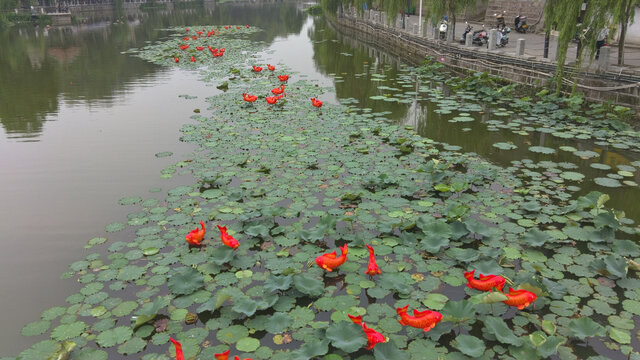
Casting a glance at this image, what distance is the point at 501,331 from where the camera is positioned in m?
2.99

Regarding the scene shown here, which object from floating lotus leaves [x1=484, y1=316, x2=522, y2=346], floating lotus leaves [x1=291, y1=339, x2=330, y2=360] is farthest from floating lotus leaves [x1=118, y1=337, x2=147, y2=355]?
floating lotus leaves [x1=484, y1=316, x2=522, y2=346]

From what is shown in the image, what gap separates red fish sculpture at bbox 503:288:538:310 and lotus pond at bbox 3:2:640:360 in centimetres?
12

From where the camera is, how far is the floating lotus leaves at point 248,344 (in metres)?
3.01

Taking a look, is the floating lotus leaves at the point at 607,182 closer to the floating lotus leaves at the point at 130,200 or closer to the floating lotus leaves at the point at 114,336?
the floating lotus leaves at the point at 114,336

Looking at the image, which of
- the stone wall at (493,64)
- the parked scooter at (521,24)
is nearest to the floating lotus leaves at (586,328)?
the stone wall at (493,64)

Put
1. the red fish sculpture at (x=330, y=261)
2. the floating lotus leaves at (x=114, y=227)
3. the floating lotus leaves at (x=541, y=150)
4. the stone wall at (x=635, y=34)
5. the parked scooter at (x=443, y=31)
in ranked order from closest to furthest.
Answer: the red fish sculpture at (x=330, y=261) → the floating lotus leaves at (x=114, y=227) → the floating lotus leaves at (x=541, y=150) → the stone wall at (x=635, y=34) → the parked scooter at (x=443, y=31)

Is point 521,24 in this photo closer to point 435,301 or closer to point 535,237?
point 535,237

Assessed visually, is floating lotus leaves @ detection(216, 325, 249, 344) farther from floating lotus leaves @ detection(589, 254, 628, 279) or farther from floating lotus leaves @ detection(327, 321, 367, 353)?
floating lotus leaves @ detection(589, 254, 628, 279)

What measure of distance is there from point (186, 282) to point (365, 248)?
1.68 m

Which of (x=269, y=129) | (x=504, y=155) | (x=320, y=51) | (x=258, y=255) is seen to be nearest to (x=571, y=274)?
(x=258, y=255)

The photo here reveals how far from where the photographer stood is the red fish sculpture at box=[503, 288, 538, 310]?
10.2ft

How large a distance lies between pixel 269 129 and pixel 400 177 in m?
3.01

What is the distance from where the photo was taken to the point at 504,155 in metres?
6.73

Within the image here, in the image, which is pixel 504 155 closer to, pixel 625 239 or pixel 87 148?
pixel 625 239
